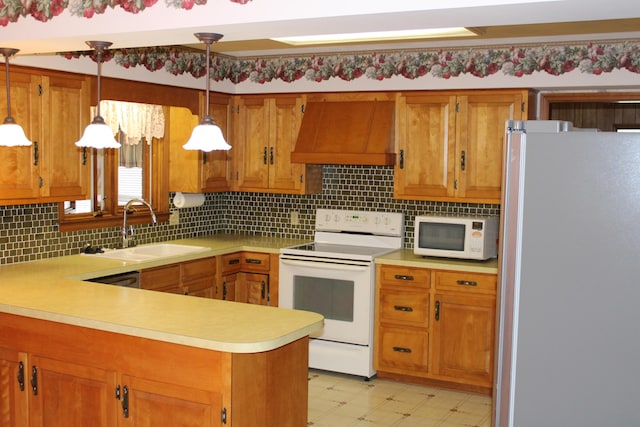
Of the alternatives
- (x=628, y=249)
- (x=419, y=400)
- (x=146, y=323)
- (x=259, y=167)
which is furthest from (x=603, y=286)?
(x=259, y=167)

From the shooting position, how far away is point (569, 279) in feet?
6.05

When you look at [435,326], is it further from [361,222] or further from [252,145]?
[252,145]

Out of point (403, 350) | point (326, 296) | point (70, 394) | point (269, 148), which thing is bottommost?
point (403, 350)

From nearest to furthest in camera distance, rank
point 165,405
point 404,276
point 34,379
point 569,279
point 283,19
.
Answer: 1. point 569,279
2. point 283,19
3. point 165,405
4. point 34,379
5. point 404,276

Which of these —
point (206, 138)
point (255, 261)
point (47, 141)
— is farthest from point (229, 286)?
point (206, 138)

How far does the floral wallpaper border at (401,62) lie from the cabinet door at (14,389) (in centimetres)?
199

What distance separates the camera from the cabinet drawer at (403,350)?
18.6ft

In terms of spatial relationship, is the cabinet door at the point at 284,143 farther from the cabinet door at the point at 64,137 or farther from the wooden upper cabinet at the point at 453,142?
the cabinet door at the point at 64,137

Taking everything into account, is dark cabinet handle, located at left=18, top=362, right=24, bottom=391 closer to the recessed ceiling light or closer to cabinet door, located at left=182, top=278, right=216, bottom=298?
cabinet door, located at left=182, top=278, right=216, bottom=298

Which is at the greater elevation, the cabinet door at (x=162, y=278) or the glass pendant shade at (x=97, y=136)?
the glass pendant shade at (x=97, y=136)

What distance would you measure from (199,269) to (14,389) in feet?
6.63

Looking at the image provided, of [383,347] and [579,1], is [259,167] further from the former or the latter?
[579,1]

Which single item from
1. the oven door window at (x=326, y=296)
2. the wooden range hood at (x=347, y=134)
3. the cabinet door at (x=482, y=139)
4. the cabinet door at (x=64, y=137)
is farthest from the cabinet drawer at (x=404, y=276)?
the cabinet door at (x=64, y=137)

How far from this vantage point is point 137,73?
5551 millimetres
